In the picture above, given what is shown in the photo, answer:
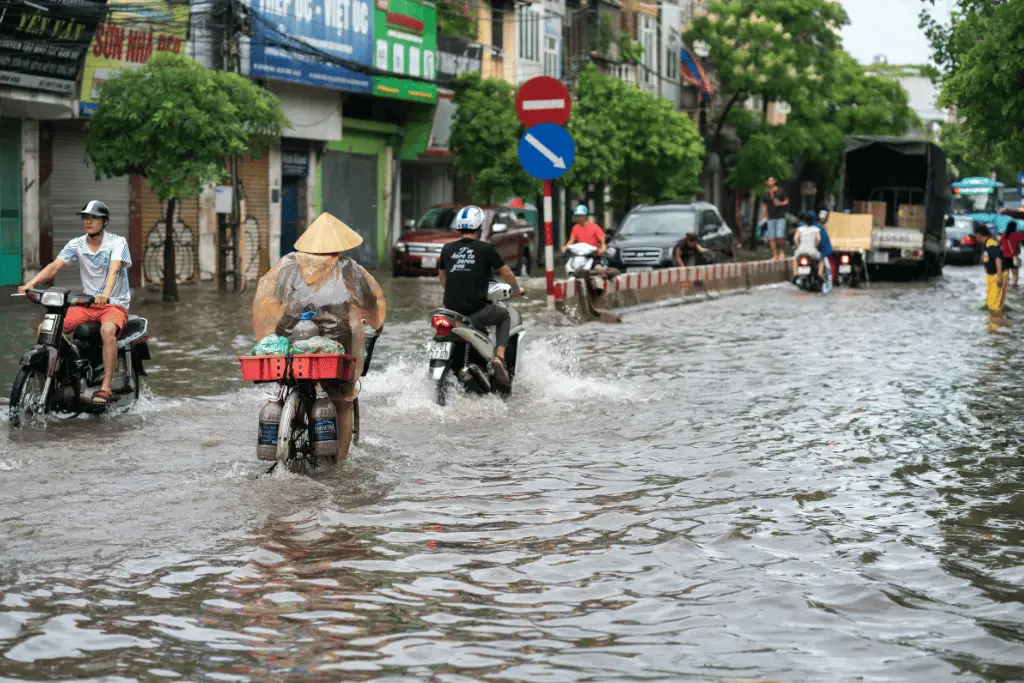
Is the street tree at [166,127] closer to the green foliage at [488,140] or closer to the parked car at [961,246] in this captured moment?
the green foliage at [488,140]

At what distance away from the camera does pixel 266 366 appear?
27.4 ft

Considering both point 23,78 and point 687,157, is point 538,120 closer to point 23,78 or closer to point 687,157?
point 23,78

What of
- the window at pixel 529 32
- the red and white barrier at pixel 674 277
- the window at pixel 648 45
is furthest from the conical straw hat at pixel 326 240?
the window at pixel 648 45

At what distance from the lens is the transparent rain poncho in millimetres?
8719

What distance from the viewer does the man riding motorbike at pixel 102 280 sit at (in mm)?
11031

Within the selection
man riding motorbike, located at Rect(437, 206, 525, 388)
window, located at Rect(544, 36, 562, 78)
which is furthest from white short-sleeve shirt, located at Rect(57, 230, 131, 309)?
window, located at Rect(544, 36, 562, 78)

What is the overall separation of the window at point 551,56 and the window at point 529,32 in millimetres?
808

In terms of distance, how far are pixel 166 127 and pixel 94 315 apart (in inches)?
494

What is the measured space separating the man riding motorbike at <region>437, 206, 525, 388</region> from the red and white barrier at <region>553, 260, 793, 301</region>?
378 inches

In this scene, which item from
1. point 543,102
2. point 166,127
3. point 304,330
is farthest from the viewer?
point 166,127

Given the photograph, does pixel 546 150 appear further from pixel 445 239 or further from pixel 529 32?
pixel 529 32

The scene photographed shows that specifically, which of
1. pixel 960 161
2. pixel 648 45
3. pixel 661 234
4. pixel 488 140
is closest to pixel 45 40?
pixel 661 234

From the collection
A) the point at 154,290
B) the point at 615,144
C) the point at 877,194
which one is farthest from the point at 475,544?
the point at 615,144

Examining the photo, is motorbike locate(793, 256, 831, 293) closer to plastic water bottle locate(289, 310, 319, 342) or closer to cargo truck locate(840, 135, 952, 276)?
cargo truck locate(840, 135, 952, 276)
